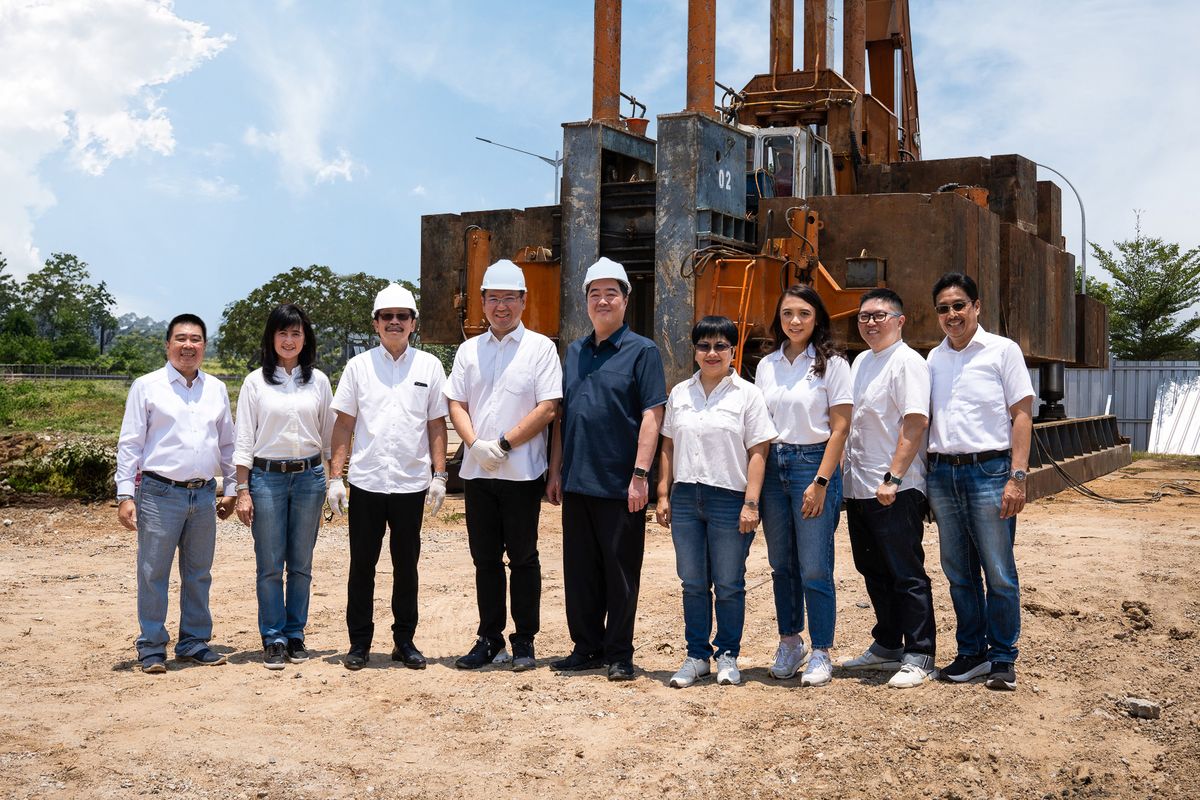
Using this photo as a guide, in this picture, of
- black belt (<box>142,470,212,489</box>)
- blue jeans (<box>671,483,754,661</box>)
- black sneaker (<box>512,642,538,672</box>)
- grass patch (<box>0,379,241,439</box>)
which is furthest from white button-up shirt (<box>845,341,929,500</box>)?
grass patch (<box>0,379,241,439</box>)

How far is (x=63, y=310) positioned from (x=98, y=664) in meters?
84.6

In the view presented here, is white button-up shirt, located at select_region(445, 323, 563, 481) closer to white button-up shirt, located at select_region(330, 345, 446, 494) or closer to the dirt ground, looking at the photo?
white button-up shirt, located at select_region(330, 345, 446, 494)

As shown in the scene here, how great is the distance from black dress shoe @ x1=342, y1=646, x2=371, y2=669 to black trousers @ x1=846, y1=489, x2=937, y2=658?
267cm

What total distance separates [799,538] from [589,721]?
1.34m

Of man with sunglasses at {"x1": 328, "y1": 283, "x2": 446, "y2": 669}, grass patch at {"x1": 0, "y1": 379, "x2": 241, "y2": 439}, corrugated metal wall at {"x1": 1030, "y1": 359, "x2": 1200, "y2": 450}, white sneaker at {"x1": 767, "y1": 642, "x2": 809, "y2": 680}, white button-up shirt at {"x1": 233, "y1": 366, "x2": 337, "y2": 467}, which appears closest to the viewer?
white sneaker at {"x1": 767, "y1": 642, "x2": 809, "y2": 680}

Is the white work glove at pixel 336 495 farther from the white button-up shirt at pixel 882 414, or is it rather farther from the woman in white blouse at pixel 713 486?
the white button-up shirt at pixel 882 414

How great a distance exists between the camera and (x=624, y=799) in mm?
4551

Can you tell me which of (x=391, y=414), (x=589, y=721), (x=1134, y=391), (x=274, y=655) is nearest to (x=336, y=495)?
(x=391, y=414)

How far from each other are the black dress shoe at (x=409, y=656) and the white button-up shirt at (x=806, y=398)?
2.31 m

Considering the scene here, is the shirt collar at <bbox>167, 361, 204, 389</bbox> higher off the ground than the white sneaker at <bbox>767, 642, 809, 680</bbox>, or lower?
higher

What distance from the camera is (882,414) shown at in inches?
230

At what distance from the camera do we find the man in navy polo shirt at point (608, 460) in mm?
6098

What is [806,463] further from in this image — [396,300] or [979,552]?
[396,300]

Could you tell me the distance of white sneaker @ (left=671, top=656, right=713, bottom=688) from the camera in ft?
19.6
